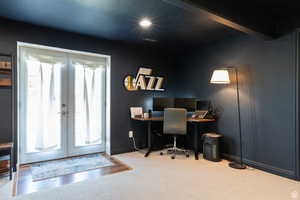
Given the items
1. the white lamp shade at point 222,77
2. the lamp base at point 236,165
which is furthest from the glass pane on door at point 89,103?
the lamp base at point 236,165

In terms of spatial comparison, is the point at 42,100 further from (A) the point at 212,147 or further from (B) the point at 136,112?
(A) the point at 212,147

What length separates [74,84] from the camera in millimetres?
3621

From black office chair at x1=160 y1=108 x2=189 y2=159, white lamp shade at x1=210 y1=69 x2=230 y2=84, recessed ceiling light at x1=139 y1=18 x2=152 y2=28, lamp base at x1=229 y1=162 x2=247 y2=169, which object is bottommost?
lamp base at x1=229 y1=162 x2=247 y2=169

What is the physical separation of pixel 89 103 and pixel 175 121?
1.86 m

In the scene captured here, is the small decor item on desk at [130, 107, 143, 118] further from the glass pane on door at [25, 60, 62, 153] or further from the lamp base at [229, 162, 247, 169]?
the lamp base at [229, 162, 247, 169]

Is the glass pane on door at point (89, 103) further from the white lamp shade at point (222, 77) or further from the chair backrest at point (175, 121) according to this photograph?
the white lamp shade at point (222, 77)

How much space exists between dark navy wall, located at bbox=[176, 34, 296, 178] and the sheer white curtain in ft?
10.2

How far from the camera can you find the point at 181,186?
2.41m

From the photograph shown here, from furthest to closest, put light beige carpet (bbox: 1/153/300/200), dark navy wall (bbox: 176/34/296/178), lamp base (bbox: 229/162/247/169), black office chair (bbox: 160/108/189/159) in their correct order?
black office chair (bbox: 160/108/189/159) < lamp base (bbox: 229/162/247/169) < dark navy wall (bbox: 176/34/296/178) < light beige carpet (bbox: 1/153/300/200)

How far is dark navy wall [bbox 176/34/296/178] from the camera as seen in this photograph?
2646mm

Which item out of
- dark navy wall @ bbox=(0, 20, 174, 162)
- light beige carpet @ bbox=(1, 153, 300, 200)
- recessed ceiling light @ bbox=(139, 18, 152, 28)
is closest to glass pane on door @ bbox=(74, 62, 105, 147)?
dark navy wall @ bbox=(0, 20, 174, 162)

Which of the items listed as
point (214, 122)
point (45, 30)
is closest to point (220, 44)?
point (214, 122)

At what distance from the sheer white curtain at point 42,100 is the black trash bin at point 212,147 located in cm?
292

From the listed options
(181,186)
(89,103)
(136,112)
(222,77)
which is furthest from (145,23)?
(181,186)
